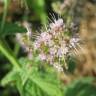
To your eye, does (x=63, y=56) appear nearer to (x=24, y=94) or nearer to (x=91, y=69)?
(x=24, y=94)

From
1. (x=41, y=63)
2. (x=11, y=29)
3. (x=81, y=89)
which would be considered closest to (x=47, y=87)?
(x=41, y=63)

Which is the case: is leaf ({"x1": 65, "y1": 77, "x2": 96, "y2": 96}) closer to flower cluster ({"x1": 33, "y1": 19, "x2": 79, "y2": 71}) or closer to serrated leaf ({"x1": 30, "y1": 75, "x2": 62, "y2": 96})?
serrated leaf ({"x1": 30, "y1": 75, "x2": 62, "y2": 96})

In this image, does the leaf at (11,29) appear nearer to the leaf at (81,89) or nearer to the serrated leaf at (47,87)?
the serrated leaf at (47,87)

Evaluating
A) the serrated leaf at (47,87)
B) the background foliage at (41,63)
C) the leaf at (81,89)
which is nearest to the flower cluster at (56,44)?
the background foliage at (41,63)

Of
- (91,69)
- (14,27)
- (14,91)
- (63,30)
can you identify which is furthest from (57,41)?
(91,69)

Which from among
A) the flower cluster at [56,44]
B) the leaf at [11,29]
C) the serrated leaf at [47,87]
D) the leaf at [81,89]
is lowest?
the leaf at [81,89]

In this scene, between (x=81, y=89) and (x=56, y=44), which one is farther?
(x=81, y=89)

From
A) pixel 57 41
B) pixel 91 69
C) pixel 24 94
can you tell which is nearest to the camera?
pixel 57 41

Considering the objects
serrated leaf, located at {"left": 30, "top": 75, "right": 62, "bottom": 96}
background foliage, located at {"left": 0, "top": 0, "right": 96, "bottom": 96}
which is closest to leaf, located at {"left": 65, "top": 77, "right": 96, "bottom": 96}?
background foliage, located at {"left": 0, "top": 0, "right": 96, "bottom": 96}

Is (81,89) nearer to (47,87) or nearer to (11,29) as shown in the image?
(47,87)
